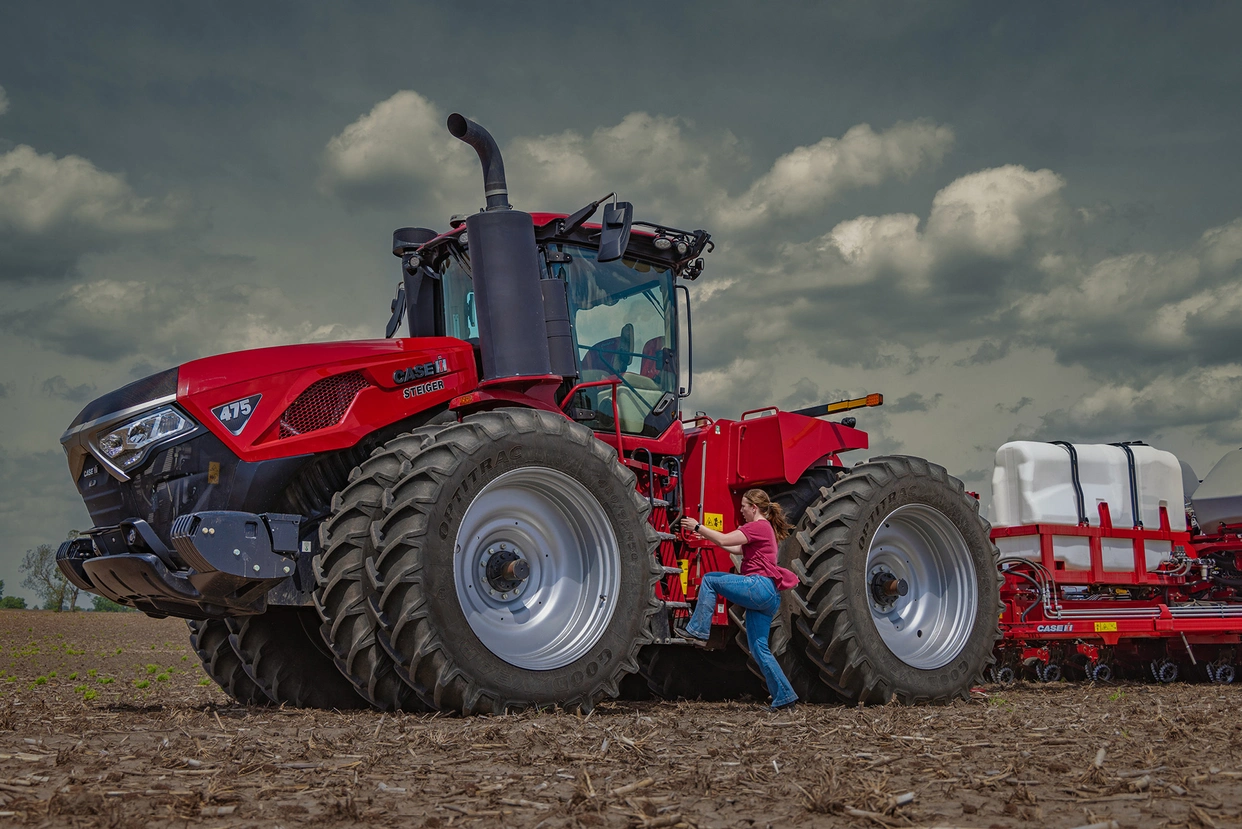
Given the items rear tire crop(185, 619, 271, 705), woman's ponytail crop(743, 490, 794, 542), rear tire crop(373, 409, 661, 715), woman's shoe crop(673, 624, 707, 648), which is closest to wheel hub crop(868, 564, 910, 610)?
woman's ponytail crop(743, 490, 794, 542)

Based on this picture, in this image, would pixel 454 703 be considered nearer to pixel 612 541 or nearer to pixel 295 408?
pixel 612 541

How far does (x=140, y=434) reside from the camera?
20.9ft

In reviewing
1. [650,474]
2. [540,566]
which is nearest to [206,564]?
[540,566]

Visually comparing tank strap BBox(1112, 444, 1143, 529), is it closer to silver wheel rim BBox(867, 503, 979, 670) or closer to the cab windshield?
silver wheel rim BBox(867, 503, 979, 670)

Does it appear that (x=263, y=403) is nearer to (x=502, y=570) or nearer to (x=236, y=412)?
(x=236, y=412)

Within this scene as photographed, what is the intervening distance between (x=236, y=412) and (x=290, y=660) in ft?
6.80

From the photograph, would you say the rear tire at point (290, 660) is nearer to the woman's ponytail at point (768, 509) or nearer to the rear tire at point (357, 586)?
the rear tire at point (357, 586)

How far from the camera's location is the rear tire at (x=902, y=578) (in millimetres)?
7734

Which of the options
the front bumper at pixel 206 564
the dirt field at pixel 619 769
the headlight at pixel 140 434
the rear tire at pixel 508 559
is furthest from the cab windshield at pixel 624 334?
the headlight at pixel 140 434

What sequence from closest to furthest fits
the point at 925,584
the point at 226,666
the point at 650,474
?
the point at 650,474, the point at 226,666, the point at 925,584

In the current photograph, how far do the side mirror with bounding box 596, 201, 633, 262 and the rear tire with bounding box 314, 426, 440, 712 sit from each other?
1.76 metres

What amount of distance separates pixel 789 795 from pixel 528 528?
3027 mm

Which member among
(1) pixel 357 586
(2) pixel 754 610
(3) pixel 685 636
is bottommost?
(3) pixel 685 636

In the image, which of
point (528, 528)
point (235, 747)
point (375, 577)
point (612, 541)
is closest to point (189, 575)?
point (375, 577)
